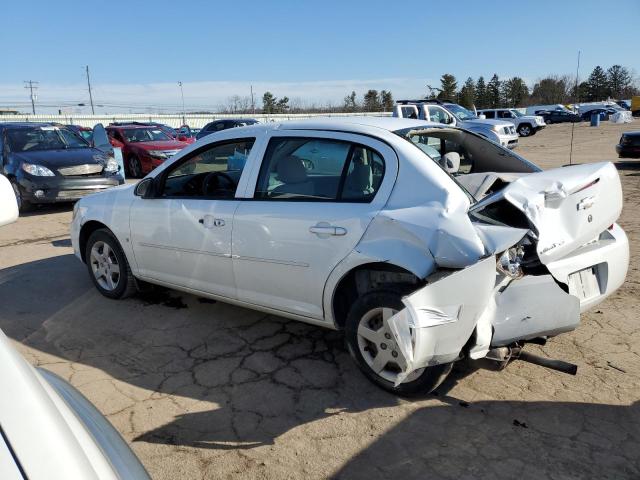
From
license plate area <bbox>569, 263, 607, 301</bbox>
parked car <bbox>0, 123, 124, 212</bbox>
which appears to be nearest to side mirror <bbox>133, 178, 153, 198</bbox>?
license plate area <bbox>569, 263, 607, 301</bbox>

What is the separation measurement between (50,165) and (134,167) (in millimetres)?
5521

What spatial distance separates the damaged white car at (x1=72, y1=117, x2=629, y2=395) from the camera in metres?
2.80

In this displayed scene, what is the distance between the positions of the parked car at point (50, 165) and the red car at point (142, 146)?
3.54m

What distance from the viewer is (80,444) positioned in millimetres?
1318

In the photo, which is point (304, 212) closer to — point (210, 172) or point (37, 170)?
point (210, 172)

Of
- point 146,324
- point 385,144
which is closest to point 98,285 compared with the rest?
point 146,324

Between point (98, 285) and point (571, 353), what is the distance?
4172 millimetres

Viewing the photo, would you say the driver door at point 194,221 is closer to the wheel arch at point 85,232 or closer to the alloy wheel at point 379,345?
the wheel arch at point 85,232

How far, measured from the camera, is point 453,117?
1675 cm

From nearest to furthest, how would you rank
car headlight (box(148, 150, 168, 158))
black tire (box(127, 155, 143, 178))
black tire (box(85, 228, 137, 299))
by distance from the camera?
black tire (box(85, 228, 137, 299)) → car headlight (box(148, 150, 168, 158)) → black tire (box(127, 155, 143, 178))

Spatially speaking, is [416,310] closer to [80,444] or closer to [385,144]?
[385,144]

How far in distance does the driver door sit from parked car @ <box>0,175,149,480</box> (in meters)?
2.40

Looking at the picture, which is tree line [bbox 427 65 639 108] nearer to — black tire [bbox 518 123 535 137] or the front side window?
black tire [bbox 518 123 535 137]

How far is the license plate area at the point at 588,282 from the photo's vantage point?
321 cm
